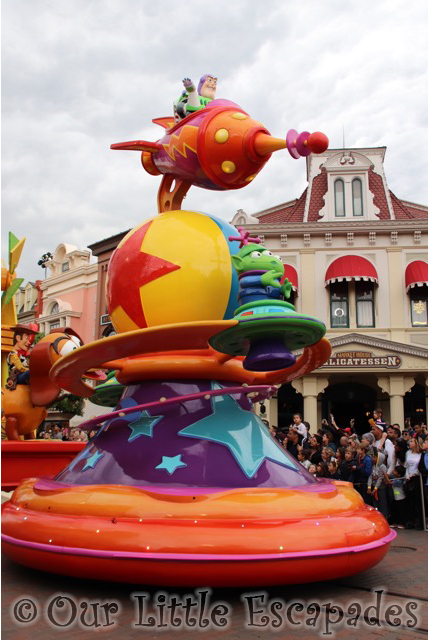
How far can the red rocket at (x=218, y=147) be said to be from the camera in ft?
19.3

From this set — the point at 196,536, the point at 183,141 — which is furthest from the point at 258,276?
the point at 196,536

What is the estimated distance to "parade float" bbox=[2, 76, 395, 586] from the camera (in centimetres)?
453

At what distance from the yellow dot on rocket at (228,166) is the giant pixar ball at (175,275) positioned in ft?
1.98

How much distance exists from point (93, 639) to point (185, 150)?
15.5 ft

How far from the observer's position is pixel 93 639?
396 centimetres

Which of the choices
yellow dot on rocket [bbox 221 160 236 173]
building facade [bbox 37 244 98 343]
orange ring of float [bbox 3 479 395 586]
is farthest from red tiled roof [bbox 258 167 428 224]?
orange ring of float [bbox 3 479 395 586]

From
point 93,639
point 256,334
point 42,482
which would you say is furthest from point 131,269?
point 93,639

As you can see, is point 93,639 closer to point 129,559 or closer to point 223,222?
point 129,559

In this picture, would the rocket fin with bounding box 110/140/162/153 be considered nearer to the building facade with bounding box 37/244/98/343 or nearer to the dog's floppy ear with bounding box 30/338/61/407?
the dog's floppy ear with bounding box 30/338/61/407

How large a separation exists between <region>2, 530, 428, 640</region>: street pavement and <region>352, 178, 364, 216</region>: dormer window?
19333mm

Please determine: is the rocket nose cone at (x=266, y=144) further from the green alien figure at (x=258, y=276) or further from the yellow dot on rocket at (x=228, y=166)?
the green alien figure at (x=258, y=276)

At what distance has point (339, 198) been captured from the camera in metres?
24.0

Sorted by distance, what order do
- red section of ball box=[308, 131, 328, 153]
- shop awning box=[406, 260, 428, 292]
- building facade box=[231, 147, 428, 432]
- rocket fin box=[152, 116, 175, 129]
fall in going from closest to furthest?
red section of ball box=[308, 131, 328, 153], rocket fin box=[152, 116, 175, 129], building facade box=[231, 147, 428, 432], shop awning box=[406, 260, 428, 292]

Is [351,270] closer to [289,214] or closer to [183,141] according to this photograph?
[289,214]
